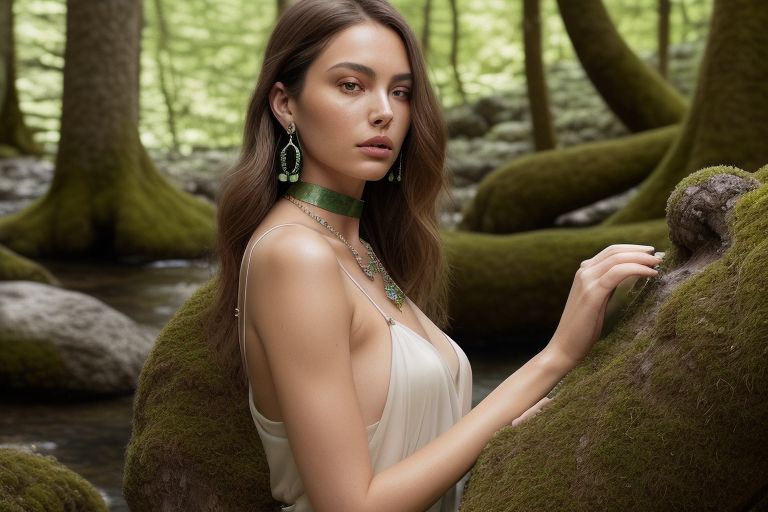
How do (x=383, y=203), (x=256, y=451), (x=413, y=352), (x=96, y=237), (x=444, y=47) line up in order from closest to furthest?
(x=413, y=352) → (x=256, y=451) → (x=383, y=203) → (x=96, y=237) → (x=444, y=47)

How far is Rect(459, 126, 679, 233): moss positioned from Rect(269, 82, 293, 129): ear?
835 centimetres

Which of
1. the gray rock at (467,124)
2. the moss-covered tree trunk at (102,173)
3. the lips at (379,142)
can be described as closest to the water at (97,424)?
the lips at (379,142)

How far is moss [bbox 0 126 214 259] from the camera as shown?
12406mm

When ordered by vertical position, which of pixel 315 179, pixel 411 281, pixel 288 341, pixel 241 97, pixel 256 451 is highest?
pixel 315 179

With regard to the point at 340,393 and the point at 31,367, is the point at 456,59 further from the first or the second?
the point at 340,393

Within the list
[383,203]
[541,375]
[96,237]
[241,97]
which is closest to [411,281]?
[383,203]

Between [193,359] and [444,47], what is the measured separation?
3257 centimetres

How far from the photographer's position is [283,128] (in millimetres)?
2666

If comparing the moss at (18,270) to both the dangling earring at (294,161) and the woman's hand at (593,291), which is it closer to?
the dangling earring at (294,161)

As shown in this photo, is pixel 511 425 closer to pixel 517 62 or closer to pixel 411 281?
pixel 411 281

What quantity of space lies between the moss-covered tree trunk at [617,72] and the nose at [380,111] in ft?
28.7

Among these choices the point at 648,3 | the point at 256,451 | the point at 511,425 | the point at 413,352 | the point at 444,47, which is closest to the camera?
the point at 511,425

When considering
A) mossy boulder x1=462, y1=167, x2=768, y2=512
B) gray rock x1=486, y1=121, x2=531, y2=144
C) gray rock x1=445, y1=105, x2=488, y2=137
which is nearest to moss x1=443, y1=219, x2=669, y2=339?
mossy boulder x1=462, y1=167, x2=768, y2=512

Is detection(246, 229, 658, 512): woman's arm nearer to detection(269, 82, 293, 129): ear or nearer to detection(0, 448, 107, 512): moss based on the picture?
detection(269, 82, 293, 129): ear
